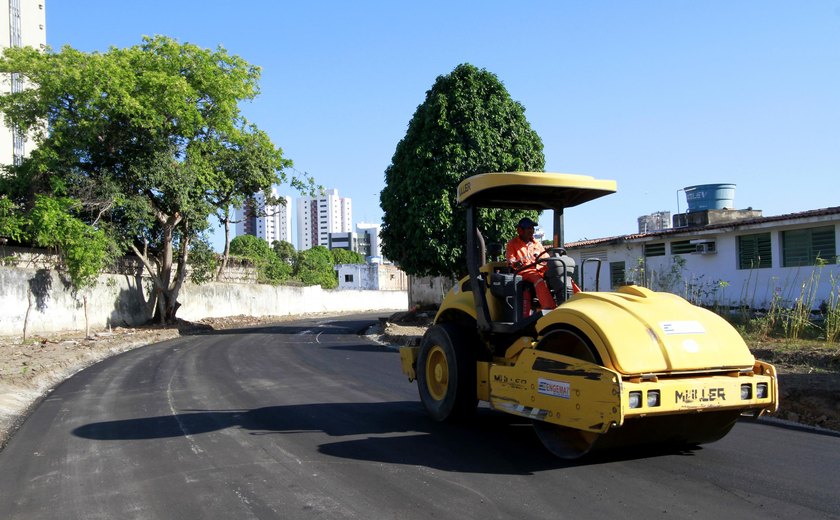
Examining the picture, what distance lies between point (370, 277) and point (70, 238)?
64.6 metres

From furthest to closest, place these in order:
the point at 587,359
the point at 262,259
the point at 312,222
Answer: the point at 312,222 → the point at 262,259 → the point at 587,359

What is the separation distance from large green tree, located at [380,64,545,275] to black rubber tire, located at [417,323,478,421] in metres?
13.5

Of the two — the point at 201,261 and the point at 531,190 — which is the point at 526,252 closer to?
the point at 531,190

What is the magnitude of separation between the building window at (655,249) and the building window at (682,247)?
516 mm

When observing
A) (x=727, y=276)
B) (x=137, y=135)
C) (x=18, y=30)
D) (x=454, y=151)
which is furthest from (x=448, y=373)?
(x=18, y=30)

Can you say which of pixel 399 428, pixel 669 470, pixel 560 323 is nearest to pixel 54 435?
pixel 399 428

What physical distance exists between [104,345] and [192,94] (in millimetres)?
10589

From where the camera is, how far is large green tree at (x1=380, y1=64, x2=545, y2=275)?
21828 millimetres

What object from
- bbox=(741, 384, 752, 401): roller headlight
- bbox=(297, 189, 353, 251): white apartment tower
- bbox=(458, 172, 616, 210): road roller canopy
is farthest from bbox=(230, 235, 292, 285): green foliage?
bbox=(297, 189, 353, 251): white apartment tower

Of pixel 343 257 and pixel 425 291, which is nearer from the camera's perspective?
pixel 425 291

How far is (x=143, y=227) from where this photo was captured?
2698cm

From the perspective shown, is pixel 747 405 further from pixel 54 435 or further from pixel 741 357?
pixel 54 435

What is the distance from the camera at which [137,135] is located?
84.0 feet

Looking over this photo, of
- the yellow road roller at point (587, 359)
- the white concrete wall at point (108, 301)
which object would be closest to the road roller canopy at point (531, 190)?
the yellow road roller at point (587, 359)
